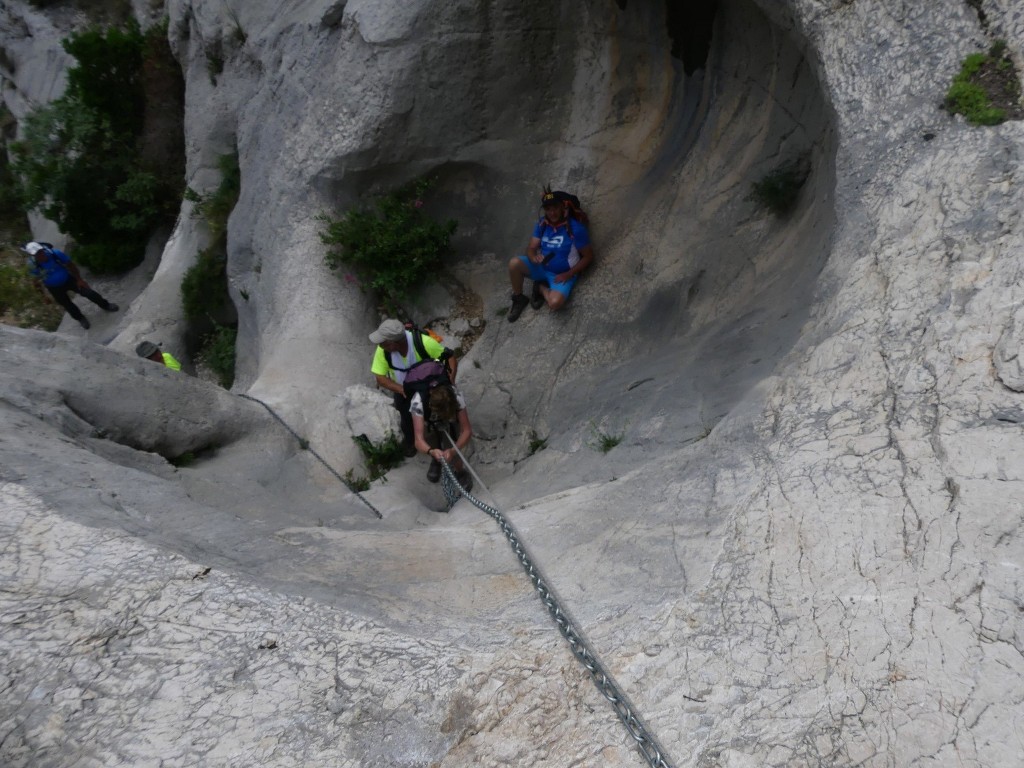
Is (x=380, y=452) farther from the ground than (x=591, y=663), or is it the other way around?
(x=591, y=663)

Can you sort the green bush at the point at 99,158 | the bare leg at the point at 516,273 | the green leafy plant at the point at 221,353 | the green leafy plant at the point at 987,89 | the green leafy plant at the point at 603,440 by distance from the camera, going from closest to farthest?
the green leafy plant at the point at 987,89
the green leafy plant at the point at 603,440
the bare leg at the point at 516,273
the green leafy plant at the point at 221,353
the green bush at the point at 99,158

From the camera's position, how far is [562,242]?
20.4 ft

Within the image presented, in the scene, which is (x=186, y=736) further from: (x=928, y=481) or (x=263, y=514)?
(x=928, y=481)

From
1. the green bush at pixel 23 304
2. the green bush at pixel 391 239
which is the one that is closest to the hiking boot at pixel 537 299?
the green bush at pixel 391 239

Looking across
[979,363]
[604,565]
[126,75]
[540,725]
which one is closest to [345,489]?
[604,565]

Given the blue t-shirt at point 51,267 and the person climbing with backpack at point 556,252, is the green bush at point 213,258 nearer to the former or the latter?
the blue t-shirt at point 51,267

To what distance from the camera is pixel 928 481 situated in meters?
2.11

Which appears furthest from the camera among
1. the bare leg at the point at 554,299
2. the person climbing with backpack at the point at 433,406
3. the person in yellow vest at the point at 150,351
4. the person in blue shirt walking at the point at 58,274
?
the person in blue shirt walking at the point at 58,274

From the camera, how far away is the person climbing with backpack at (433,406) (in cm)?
509

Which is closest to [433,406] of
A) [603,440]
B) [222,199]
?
[603,440]

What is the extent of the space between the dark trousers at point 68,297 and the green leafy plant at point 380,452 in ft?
22.8

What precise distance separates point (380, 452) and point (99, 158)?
27.0 feet

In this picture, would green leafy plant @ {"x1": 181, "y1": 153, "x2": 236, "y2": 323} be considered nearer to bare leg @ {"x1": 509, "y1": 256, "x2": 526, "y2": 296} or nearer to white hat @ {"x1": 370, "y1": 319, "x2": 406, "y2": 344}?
bare leg @ {"x1": 509, "y1": 256, "x2": 526, "y2": 296}

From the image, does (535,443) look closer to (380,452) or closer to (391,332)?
(380,452)
